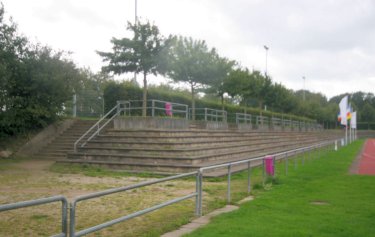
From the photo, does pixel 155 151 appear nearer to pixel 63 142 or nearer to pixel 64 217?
pixel 63 142

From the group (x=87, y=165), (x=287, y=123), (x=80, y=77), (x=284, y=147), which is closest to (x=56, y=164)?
(x=87, y=165)

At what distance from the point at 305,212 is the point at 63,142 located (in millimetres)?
15703

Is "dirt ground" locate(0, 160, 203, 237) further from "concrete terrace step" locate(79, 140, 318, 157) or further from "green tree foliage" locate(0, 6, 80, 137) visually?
"green tree foliage" locate(0, 6, 80, 137)

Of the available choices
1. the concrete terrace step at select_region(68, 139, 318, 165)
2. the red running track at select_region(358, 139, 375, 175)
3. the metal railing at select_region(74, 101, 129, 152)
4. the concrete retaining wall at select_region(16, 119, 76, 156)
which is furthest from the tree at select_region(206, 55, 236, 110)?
the red running track at select_region(358, 139, 375, 175)

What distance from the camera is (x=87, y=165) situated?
54.6 ft

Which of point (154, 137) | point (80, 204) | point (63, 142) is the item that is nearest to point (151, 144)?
point (154, 137)

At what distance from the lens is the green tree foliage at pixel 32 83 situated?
19.8 metres

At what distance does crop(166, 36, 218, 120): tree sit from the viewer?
2723cm

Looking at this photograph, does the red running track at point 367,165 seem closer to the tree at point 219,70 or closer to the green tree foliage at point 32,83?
the tree at point 219,70

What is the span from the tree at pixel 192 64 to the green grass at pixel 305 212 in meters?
15.2

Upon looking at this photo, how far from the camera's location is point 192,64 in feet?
90.1

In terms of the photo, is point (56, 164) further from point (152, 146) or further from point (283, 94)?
Result: point (283, 94)

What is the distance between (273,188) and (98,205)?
18.3ft

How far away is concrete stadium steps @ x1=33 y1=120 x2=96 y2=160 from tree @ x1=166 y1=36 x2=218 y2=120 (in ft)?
21.4
